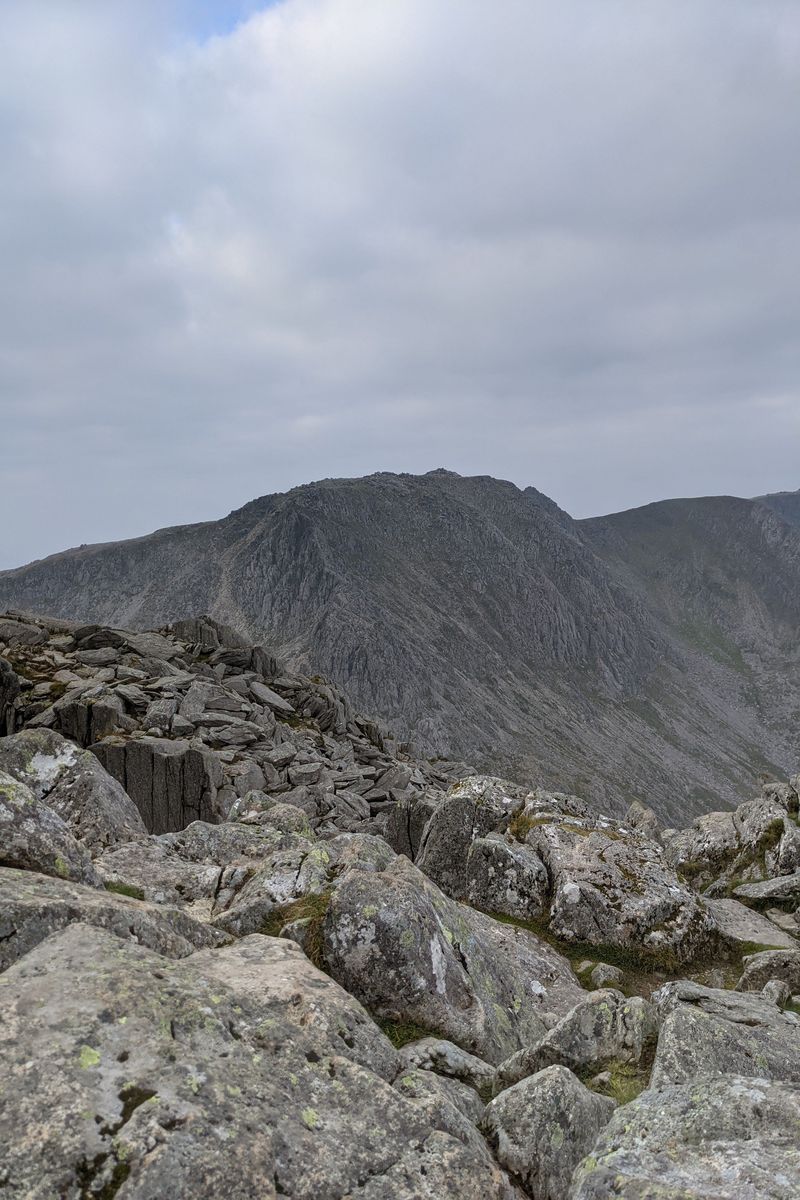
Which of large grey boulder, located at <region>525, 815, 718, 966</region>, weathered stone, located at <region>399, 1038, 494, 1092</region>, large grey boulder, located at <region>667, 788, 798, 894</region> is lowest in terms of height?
large grey boulder, located at <region>667, 788, 798, 894</region>

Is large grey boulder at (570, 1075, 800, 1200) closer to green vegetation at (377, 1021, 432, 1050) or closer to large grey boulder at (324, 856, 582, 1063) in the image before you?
green vegetation at (377, 1021, 432, 1050)


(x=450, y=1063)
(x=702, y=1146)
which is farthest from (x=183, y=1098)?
(x=450, y=1063)

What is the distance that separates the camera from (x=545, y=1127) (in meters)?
8.77

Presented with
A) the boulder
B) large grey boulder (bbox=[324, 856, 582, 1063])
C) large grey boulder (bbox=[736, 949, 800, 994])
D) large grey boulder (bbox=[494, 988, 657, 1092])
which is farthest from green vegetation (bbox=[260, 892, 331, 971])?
the boulder

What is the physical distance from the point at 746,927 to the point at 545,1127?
740 inches

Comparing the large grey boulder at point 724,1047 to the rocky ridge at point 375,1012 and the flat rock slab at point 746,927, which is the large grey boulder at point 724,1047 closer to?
the rocky ridge at point 375,1012

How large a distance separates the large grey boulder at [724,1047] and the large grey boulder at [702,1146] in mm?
2240

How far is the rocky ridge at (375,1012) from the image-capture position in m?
6.46

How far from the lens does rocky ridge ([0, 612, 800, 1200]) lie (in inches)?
254

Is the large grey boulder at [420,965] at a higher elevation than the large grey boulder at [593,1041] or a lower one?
higher

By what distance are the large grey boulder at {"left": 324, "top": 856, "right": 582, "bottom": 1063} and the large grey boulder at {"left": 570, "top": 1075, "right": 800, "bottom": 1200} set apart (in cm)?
448

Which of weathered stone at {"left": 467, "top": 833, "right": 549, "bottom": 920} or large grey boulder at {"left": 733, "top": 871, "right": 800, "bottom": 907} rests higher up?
weathered stone at {"left": 467, "top": 833, "right": 549, "bottom": 920}

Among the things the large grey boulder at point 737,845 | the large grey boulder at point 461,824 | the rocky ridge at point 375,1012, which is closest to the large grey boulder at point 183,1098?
the rocky ridge at point 375,1012

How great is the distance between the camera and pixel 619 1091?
35.5 ft
